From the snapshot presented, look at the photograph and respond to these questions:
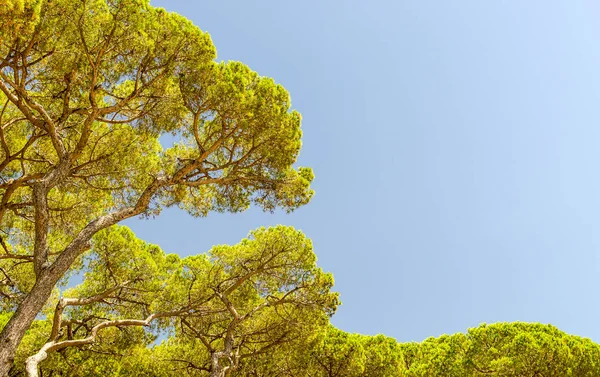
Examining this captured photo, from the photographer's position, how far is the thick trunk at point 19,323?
6.00m

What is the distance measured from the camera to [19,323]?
6.27 m

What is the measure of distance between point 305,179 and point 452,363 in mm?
9016

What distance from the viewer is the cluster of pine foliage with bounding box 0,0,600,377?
762 centimetres

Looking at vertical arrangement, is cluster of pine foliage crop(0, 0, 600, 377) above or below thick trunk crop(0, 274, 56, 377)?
above

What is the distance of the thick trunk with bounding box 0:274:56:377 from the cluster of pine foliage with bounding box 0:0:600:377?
2cm

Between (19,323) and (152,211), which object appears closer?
(19,323)

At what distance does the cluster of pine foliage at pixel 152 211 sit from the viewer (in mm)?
7621

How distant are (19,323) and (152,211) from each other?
11.8 feet

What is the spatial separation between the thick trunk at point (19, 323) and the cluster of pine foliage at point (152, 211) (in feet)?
0.06

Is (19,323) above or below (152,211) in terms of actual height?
below

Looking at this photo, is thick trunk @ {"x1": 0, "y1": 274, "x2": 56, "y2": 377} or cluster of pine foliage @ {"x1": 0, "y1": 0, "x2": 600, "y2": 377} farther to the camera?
cluster of pine foliage @ {"x1": 0, "y1": 0, "x2": 600, "y2": 377}

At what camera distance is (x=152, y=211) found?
31.1ft

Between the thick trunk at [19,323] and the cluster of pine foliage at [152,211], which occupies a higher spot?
the cluster of pine foliage at [152,211]

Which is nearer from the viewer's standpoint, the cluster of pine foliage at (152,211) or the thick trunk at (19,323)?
the thick trunk at (19,323)
